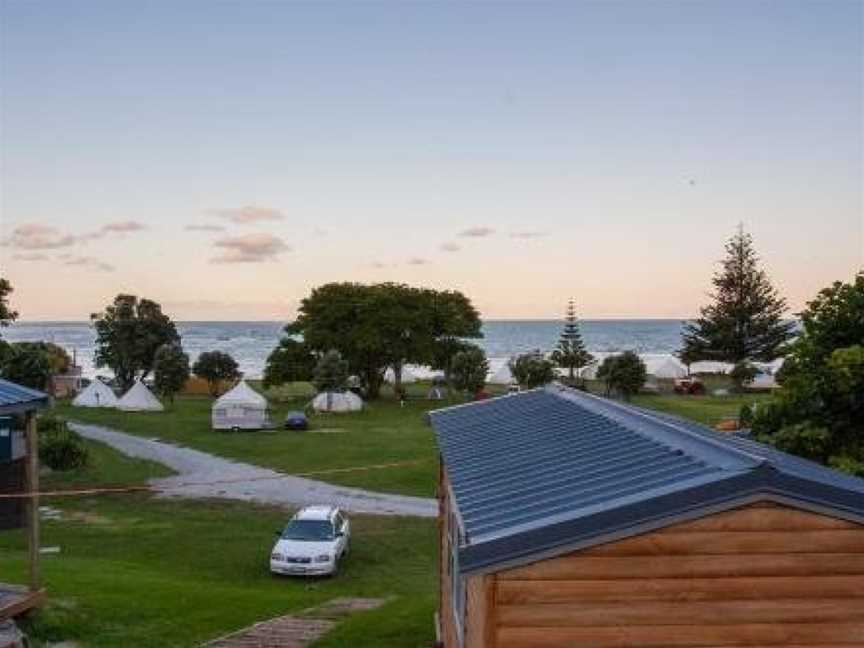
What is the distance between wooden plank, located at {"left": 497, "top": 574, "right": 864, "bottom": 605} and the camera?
707 cm

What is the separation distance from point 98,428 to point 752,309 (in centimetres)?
5617

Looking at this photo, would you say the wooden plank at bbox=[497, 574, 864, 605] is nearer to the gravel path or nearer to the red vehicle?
the gravel path

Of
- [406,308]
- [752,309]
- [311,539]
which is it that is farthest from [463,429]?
[752,309]

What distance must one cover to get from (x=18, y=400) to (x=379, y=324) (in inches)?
2362

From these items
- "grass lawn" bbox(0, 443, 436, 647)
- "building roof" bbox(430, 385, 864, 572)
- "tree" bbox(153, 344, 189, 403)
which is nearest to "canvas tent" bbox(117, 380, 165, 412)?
"tree" bbox(153, 344, 189, 403)

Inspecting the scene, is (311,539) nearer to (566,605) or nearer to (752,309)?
(566,605)

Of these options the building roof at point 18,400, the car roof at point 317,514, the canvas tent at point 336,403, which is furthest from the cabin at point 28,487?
the canvas tent at point 336,403

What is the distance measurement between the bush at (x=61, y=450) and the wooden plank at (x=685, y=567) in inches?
1169

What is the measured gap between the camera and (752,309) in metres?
87.1

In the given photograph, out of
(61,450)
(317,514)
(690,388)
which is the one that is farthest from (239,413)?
(690,388)

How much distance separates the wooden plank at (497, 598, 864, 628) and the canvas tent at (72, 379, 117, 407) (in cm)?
6291

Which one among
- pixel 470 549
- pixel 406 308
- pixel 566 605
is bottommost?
pixel 566 605

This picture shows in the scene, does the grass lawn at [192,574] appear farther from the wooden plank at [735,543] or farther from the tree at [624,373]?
the tree at [624,373]

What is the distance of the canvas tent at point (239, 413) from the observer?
173 ft
